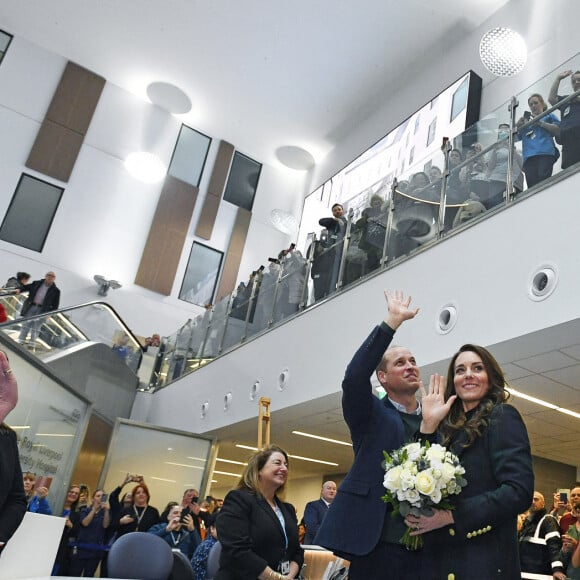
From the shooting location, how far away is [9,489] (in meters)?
2.36

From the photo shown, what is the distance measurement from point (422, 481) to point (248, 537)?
140cm

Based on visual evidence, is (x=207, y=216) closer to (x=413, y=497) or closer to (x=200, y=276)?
(x=200, y=276)

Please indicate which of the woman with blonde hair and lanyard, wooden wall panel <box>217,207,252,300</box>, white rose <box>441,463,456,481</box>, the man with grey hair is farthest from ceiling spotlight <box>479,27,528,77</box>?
wooden wall panel <box>217,207,252,300</box>

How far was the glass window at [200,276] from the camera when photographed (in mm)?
16969

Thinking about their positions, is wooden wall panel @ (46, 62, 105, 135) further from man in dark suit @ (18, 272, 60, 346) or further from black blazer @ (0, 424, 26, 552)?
black blazer @ (0, 424, 26, 552)

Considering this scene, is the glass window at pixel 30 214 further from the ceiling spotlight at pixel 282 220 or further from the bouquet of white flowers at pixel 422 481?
the bouquet of white flowers at pixel 422 481

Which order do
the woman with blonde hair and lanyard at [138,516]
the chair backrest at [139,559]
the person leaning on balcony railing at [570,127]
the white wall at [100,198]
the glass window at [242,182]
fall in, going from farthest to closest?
the glass window at [242,182], the white wall at [100,198], the woman with blonde hair and lanyard at [138,516], the person leaning on balcony railing at [570,127], the chair backrest at [139,559]

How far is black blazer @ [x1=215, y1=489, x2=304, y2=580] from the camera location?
2.79m

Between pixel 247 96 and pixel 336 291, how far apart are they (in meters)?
10.00

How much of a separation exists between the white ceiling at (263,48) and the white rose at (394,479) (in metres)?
12.3

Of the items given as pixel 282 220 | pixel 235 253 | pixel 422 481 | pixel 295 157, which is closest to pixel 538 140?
pixel 422 481

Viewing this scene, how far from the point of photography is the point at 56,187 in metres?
15.5

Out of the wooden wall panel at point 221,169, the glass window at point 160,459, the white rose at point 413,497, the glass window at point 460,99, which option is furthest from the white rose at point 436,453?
the wooden wall panel at point 221,169

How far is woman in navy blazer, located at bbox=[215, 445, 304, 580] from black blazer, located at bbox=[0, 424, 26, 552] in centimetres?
89
